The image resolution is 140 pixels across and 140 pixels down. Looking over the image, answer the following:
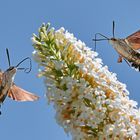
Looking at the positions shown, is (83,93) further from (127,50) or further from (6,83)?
(6,83)

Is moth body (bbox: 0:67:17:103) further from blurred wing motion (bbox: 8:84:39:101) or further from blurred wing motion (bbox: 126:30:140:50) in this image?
blurred wing motion (bbox: 126:30:140:50)

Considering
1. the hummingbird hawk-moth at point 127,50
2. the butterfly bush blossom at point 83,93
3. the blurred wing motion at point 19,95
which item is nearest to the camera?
the butterfly bush blossom at point 83,93

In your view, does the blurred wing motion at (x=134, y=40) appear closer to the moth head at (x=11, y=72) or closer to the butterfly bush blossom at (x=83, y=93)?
the butterfly bush blossom at (x=83, y=93)

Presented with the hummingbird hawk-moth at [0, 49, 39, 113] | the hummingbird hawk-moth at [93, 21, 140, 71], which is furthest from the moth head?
the hummingbird hawk-moth at [93, 21, 140, 71]

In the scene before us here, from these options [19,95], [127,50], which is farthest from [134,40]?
[19,95]

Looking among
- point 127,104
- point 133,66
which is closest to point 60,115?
point 127,104

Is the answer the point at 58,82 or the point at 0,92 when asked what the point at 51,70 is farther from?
the point at 0,92

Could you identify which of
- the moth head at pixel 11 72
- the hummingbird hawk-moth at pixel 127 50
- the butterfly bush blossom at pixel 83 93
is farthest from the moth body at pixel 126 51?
the moth head at pixel 11 72
